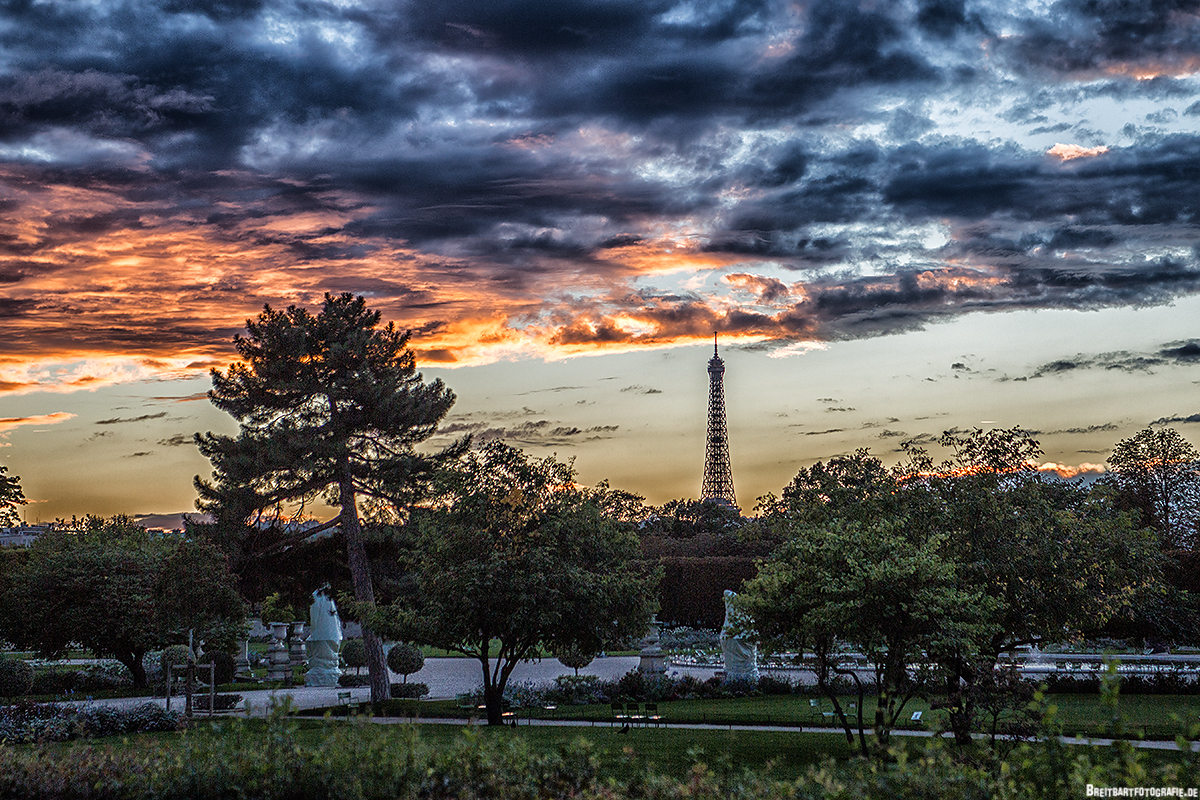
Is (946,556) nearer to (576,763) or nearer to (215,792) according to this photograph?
(576,763)

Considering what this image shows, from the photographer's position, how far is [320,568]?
29.8 m

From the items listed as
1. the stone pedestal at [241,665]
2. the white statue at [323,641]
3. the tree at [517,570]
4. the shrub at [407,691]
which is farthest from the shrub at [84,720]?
the stone pedestal at [241,665]

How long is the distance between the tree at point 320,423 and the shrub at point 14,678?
21.1ft

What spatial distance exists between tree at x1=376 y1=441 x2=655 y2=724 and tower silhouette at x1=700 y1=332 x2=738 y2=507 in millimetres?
60132

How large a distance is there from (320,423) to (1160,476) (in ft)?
130

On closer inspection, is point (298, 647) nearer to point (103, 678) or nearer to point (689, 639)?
point (103, 678)

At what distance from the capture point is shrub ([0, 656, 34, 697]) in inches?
1035

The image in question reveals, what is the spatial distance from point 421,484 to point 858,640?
18.0m

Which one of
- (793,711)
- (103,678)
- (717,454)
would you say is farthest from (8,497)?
(717,454)

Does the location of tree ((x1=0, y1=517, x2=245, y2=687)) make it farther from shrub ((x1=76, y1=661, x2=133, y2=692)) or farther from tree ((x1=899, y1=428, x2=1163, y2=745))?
tree ((x1=899, y1=428, x2=1163, y2=745))

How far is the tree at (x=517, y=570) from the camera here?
19703 mm

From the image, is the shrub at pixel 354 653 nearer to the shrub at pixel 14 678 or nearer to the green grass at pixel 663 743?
the shrub at pixel 14 678

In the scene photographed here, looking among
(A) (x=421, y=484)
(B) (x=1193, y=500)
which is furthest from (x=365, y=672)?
(B) (x=1193, y=500)

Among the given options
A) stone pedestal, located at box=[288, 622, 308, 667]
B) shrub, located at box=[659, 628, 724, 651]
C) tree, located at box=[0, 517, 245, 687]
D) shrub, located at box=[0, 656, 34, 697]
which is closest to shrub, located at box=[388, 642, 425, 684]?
tree, located at box=[0, 517, 245, 687]
